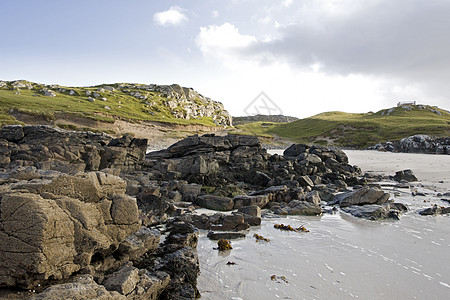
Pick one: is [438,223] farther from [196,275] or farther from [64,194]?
[64,194]

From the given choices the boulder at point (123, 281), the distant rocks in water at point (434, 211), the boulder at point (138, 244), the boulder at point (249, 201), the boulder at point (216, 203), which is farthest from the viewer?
the boulder at point (249, 201)

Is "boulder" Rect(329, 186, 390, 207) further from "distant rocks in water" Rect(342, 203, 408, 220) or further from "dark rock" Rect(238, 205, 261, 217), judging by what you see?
"dark rock" Rect(238, 205, 261, 217)

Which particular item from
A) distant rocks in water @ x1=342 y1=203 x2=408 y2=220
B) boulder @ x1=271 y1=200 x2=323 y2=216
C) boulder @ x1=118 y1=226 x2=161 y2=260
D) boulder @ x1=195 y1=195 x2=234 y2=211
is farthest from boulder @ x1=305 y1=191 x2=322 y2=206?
boulder @ x1=118 y1=226 x2=161 y2=260

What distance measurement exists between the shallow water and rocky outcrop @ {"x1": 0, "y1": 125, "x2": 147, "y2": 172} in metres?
15.6

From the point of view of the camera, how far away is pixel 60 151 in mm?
22672

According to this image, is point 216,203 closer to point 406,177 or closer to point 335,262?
point 335,262

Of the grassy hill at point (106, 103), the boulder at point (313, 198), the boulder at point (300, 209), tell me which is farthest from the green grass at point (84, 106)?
the boulder at point (313, 198)

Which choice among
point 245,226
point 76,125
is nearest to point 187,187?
point 245,226

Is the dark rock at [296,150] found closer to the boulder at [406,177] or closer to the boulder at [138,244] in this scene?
the boulder at [406,177]

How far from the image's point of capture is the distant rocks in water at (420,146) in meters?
59.8

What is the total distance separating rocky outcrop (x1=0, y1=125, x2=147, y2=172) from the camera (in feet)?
71.6

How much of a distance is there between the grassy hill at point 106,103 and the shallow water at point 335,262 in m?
48.0

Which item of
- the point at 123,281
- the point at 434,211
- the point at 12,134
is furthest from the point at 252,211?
the point at 12,134

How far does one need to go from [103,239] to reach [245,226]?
22.2ft
